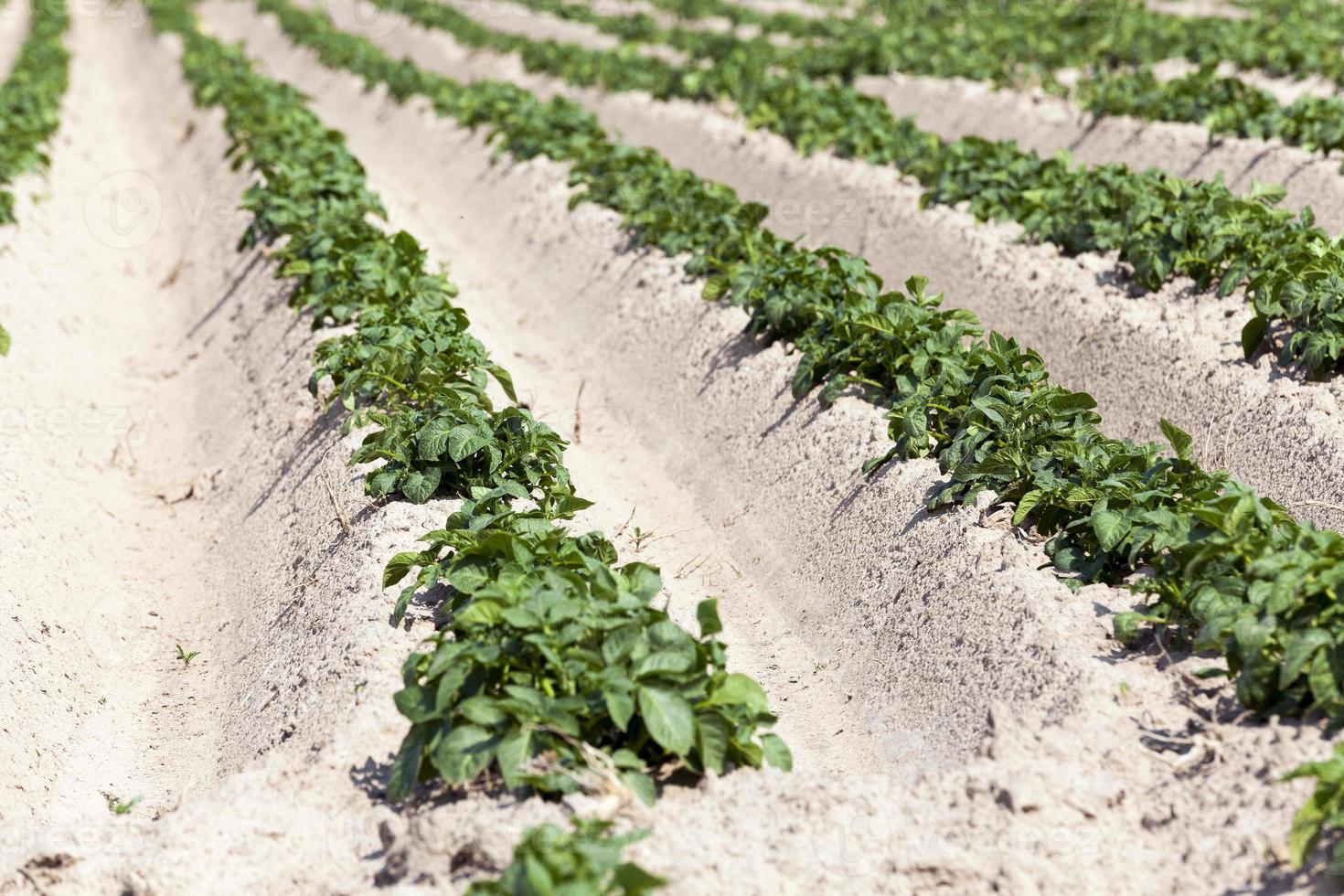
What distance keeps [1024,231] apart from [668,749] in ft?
21.5

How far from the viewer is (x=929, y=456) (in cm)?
653

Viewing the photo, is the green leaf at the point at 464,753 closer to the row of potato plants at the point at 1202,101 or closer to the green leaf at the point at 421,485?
the green leaf at the point at 421,485

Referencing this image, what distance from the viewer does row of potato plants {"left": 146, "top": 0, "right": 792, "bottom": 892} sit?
13.9 ft

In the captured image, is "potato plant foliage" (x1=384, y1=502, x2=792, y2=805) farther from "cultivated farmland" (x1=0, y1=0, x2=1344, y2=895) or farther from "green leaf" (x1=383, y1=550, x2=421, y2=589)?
"green leaf" (x1=383, y1=550, x2=421, y2=589)

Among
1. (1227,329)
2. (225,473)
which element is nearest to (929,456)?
(1227,329)

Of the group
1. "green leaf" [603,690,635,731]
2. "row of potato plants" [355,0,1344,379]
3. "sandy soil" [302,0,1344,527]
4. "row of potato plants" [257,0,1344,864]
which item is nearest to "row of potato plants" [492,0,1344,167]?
"row of potato plants" [355,0,1344,379]

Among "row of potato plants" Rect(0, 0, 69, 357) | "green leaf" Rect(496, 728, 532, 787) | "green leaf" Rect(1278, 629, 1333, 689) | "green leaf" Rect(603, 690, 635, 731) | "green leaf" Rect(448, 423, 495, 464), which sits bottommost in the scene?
"row of potato plants" Rect(0, 0, 69, 357)

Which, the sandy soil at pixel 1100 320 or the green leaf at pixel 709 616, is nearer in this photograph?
the green leaf at pixel 709 616

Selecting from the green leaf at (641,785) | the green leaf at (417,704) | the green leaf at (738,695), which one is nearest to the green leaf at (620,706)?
the green leaf at (641,785)

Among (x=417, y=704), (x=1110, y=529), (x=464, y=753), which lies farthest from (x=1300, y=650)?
(x=417, y=704)

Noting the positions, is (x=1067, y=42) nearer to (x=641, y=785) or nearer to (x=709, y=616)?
(x=709, y=616)

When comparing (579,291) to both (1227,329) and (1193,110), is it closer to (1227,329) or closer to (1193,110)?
(1227,329)

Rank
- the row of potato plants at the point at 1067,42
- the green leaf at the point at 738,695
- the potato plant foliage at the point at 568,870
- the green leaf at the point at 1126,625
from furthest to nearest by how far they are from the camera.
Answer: the row of potato plants at the point at 1067,42
the green leaf at the point at 1126,625
the green leaf at the point at 738,695
the potato plant foliage at the point at 568,870

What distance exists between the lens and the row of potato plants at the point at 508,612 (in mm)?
4223
